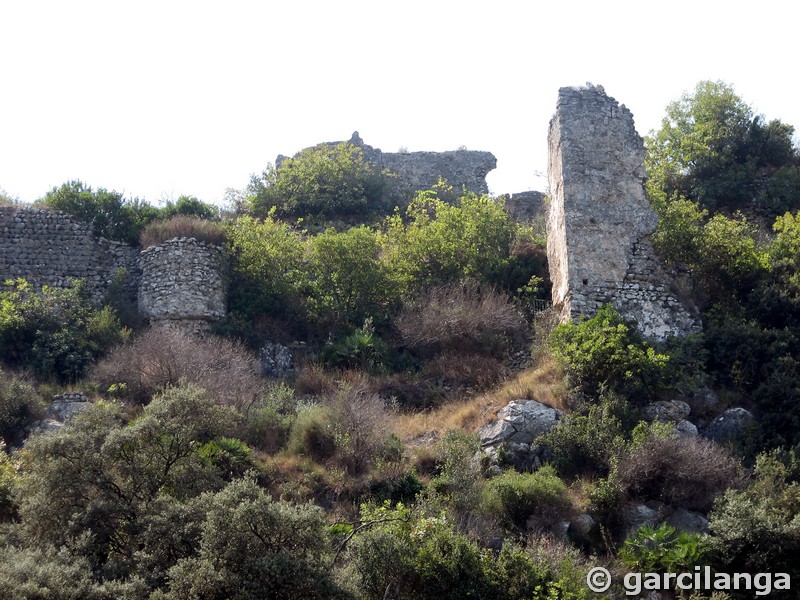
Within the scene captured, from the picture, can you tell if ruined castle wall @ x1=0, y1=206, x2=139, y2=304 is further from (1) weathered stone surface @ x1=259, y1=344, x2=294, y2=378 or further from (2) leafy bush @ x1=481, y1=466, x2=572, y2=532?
(2) leafy bush @ x1=481, y1=466, x2=572, y2=532

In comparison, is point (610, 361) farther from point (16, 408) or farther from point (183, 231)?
point (16, 408)

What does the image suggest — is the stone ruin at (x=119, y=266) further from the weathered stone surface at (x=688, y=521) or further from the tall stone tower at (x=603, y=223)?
the weathered stone surface at (x=688, y=521)

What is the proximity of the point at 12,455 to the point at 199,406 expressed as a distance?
353cm

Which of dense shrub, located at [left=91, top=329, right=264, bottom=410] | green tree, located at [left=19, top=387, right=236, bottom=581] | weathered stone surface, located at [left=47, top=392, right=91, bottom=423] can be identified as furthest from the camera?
weathered stone surface, located at [left=47, top=392, right=91, bottom=423]

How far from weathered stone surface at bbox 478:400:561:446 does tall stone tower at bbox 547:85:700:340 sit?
8.12ft

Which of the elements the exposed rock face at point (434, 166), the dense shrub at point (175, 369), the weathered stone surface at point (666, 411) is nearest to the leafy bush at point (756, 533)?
the weathered stone surface at point (666, 411)

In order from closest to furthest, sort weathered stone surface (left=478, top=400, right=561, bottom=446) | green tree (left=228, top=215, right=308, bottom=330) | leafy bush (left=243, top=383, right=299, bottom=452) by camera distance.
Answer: weathered stone surface (left=478, top=400, right=561, bottom=446), leafy bush (left=243, top=383, right=299, bottom=452), green tree (left=228, top=215, right=308, bottom=330)

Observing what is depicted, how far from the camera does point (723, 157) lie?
77.1 ft

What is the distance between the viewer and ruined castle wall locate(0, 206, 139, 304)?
21.1 m

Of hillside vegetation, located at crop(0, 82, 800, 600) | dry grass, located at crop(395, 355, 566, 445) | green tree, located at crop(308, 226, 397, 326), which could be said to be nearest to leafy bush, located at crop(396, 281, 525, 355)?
hillside vegetation, located at crop(0, 82, 800, 600)

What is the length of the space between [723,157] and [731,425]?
→ 895 centimetres

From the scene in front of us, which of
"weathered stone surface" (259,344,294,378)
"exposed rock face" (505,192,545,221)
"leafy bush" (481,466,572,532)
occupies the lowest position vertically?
"leafy bush" (481,466,572,532)

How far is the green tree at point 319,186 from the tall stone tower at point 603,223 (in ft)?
21.3

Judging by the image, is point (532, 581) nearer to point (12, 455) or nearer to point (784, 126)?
point (12, 455)
